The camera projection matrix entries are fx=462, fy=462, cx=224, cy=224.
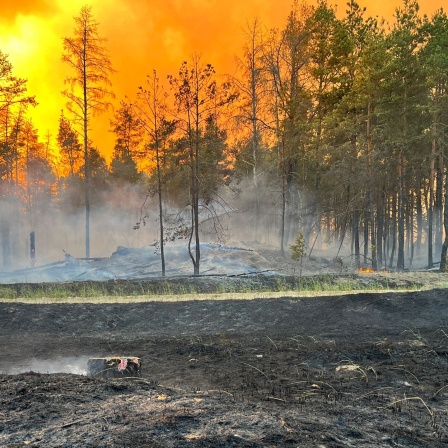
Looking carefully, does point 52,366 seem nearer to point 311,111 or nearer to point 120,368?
point 120,368

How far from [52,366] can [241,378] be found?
3.44m

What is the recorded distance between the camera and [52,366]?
754 centimetres

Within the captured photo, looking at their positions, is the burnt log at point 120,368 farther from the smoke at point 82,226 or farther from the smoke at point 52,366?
the smoke at point 82,226

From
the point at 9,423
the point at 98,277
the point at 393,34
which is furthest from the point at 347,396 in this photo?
the point at 393,34

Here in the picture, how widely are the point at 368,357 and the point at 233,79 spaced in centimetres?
2660

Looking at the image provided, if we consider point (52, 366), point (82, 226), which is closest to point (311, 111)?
point (52, 366)

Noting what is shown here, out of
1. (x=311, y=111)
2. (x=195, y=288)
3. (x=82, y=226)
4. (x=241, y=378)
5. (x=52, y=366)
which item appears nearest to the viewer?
(x=241, y=378)

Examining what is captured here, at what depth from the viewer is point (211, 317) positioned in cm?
1115

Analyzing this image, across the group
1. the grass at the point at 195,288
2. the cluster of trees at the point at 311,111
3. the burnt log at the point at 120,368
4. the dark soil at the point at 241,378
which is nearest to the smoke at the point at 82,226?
the cluster of trees at the point at 311,111

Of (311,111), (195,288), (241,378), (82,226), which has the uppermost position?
(311,111)

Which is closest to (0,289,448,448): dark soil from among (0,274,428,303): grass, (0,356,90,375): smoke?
(0,356,90,375): smoke

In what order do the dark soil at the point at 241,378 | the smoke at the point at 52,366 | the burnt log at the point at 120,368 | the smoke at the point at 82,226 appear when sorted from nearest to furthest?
the dark soil at the point at 241,378, the burnt log at the point at 120,368, the smoke at the point at 52,366, the smoke at the point at 82,226

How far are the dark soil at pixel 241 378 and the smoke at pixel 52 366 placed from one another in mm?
52

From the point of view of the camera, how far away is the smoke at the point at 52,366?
7250 mm
